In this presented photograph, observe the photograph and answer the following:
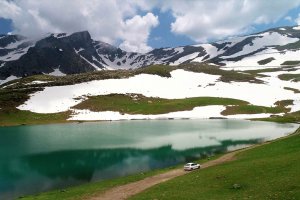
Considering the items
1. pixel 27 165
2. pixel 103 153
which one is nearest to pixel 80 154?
pixel 103 153

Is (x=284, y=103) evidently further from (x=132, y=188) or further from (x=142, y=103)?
(x=132, y=188)

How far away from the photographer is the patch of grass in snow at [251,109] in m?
155

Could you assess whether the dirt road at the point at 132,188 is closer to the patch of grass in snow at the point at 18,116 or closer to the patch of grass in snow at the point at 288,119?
the patch of grass in snow at the point at 288,119

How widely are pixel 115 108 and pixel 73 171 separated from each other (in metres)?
105

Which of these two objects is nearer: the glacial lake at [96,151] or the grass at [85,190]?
the grass at [85,190]

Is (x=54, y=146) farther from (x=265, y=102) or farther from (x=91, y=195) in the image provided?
(x=265, y=102)

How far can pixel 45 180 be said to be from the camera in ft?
178

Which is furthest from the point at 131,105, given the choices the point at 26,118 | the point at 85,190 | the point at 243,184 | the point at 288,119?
the point at 243,184

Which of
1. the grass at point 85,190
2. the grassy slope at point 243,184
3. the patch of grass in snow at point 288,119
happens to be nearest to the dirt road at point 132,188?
Result: the grass at point 85,190

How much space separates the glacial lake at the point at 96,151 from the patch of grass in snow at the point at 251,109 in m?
47.0

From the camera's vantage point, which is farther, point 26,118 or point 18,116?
point 18,116

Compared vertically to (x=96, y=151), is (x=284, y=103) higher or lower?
higher

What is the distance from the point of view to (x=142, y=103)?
6841 inches

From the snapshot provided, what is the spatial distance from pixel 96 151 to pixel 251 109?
9833 centimetres
